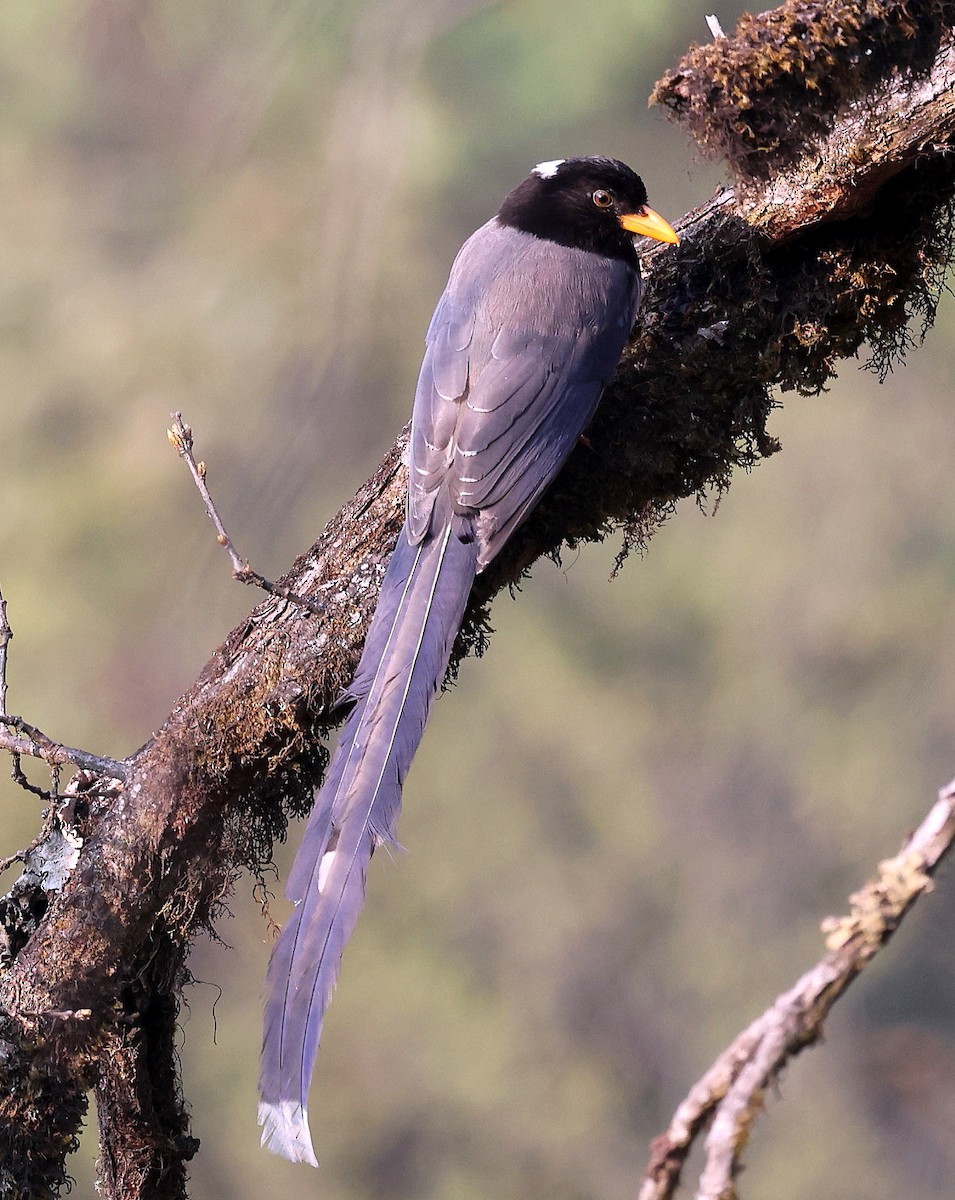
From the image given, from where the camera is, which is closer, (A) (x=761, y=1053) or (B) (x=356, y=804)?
(A) (x=761, y=1053)

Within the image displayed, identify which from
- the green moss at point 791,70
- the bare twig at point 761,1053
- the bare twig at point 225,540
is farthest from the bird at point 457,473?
the bare twig at point 761,1053

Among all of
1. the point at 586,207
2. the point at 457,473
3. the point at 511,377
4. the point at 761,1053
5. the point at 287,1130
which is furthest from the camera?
the point at 586,207

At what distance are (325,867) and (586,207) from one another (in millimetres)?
1242

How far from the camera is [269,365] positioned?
4184 mm

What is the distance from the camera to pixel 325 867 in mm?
1364

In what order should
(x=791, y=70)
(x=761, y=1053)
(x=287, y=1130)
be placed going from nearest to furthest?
(x=761, y=1053) < (x=287, y=1130) < (x=791, y=70)

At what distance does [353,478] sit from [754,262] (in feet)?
8.03

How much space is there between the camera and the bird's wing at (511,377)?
5.53 ft

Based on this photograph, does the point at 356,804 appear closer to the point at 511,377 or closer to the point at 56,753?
the point at 56,753

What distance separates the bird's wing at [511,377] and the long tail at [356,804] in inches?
3.3

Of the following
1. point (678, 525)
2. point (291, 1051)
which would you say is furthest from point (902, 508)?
point (291, 1051)

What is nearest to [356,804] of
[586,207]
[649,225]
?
[649,225]

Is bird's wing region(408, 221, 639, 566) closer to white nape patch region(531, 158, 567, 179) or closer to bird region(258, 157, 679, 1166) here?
bird region(258, 157, 679, 1166)

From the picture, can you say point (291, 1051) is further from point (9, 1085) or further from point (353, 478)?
point (353, 478)
